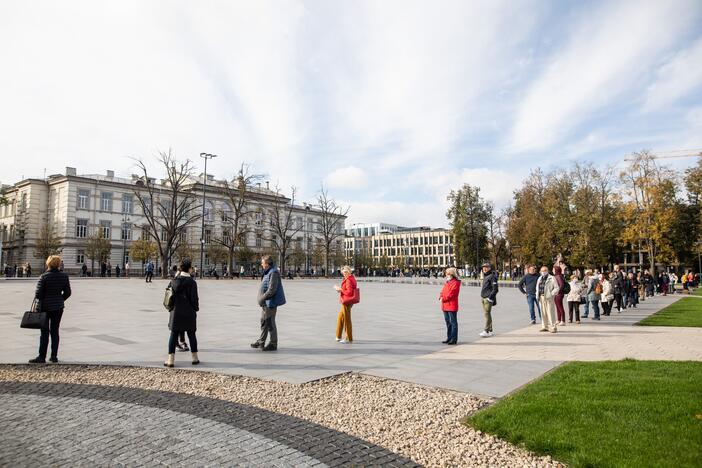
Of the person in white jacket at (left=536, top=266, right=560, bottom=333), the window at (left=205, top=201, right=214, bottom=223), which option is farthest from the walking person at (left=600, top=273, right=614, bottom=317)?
the window at (left=205, top=201, right=214, bottom=223)

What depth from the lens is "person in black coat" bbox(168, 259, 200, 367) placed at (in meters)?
7.95

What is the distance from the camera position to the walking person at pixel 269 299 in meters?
9.41

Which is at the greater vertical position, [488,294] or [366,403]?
[488,294]

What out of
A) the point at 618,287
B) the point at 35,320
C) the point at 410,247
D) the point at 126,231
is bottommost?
the point at 618,287

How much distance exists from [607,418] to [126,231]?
71046 mm

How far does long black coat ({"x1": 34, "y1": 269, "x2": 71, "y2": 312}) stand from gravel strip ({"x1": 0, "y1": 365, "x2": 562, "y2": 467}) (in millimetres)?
1067

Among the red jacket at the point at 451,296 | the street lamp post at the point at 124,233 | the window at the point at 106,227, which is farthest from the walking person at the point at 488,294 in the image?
the street lamp post at the point at 124,233

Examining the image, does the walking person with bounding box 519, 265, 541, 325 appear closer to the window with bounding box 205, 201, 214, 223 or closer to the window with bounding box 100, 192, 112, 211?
the window with bounding box 100, 192, 112, 211

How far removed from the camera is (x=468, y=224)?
67.3 meters

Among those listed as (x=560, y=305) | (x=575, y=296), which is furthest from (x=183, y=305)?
(x=575, y=296)

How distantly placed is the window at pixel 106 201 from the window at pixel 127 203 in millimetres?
1868

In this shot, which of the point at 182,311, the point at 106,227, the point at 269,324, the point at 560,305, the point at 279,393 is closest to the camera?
the point at 279,393

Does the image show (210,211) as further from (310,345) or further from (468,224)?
(310,345)

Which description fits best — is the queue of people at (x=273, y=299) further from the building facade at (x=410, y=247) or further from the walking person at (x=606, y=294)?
the building facade at (x=410, y=247)
